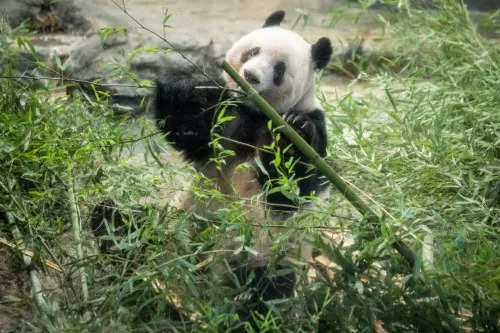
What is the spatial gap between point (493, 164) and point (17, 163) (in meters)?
2.14

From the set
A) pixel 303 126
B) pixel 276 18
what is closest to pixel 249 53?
pixel 276 18

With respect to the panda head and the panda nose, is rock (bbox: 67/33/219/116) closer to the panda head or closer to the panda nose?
the panda head

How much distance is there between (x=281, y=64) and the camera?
8.44 ft

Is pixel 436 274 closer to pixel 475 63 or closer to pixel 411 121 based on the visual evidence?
pixel 411 121

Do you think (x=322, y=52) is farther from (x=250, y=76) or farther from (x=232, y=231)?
(x=232, y=231)

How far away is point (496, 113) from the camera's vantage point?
273cm

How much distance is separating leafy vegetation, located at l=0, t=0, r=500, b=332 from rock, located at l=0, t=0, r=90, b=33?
2834 mm

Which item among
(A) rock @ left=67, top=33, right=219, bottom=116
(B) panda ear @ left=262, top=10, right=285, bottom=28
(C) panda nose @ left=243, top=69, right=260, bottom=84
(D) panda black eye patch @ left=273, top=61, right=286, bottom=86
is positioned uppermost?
(B) panda ear @ left=262, top=10, right=285, bottom=28

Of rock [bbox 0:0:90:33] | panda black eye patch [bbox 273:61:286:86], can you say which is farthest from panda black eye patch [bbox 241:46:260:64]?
rock [bbox 0:0:90:33]

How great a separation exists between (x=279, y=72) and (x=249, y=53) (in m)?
0.18

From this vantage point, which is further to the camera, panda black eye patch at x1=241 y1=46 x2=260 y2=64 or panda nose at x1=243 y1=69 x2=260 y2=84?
panda black eye patch at x1=241 y1=46 x2=260 y2=64

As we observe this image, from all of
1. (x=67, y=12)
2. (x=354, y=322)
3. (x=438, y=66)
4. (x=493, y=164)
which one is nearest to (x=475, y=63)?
(x=438, y=66)

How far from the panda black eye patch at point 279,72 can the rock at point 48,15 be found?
2.92 meters

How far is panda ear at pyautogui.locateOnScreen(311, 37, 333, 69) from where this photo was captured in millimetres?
2721
